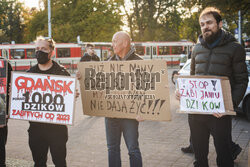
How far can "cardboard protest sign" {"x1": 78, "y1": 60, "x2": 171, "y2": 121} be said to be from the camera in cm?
366

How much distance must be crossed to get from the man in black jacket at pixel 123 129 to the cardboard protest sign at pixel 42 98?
1.71 feet

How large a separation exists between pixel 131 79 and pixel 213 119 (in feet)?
3.55

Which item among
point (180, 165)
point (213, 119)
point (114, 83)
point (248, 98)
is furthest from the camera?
point (248, 98)

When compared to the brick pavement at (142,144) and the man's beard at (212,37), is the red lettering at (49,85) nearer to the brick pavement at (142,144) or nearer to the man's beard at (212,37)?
the brick pavement at (142,144)

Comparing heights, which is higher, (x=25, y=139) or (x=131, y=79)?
(x=131, y=79)

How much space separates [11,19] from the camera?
160 feet

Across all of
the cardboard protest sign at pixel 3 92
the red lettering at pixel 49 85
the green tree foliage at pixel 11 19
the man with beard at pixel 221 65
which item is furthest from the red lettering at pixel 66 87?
the green tree foliage at pixel 11 19

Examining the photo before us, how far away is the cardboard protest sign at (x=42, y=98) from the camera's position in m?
3.67

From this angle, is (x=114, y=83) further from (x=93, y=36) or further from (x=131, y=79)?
(x=93, y=36)

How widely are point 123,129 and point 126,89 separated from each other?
1.62 feet

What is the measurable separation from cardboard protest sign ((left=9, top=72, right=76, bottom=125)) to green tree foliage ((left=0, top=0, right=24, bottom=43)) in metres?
47.3

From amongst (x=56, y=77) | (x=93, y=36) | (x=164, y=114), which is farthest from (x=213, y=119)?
(x=93, y=36)

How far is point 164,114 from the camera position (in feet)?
11.9

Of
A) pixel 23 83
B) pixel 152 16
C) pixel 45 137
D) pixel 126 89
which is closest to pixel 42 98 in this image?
pixel 23 83
